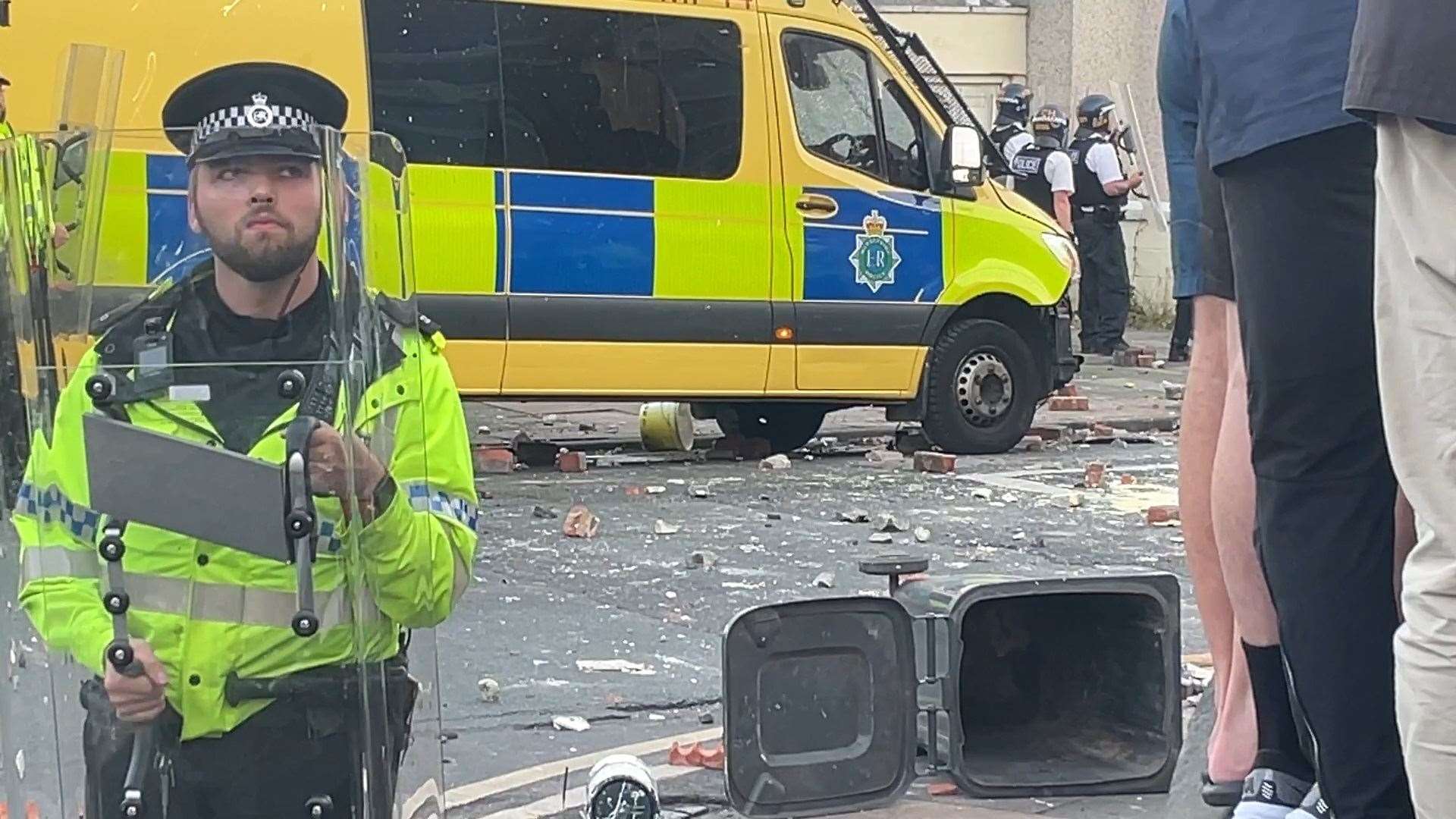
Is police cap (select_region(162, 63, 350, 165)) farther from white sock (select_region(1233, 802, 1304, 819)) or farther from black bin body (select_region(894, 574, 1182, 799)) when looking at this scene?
white sock (select_region(1233, 802, 1304, 819))

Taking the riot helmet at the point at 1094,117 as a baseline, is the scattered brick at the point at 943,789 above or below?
below

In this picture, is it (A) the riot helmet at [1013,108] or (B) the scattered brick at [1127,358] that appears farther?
(A) the riot helmet at [1013,108]

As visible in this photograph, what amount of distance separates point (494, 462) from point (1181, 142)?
6631 millimetres

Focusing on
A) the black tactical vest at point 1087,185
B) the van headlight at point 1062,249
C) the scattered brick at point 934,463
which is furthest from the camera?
the black tactical vest at point 1087,185

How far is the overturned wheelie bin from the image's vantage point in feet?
12.0

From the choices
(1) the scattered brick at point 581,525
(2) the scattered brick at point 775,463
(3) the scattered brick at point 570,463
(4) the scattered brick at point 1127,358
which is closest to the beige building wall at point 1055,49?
(4) the scattered brick at point 1127,358

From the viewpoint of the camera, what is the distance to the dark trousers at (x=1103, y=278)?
16.4 m

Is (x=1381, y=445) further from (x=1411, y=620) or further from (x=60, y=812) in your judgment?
(x=60, y=812)

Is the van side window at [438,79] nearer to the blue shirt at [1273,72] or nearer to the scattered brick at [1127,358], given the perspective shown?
the blue shirt at [1273,72]

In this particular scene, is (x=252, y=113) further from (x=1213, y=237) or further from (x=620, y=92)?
(x=620, y=92)

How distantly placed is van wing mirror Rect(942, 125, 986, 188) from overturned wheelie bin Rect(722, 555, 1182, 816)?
6.00 meters

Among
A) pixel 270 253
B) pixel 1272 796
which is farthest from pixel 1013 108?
pixel 270 253

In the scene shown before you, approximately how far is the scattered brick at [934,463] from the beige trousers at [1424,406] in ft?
23.6

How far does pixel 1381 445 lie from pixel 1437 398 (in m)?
0.46
